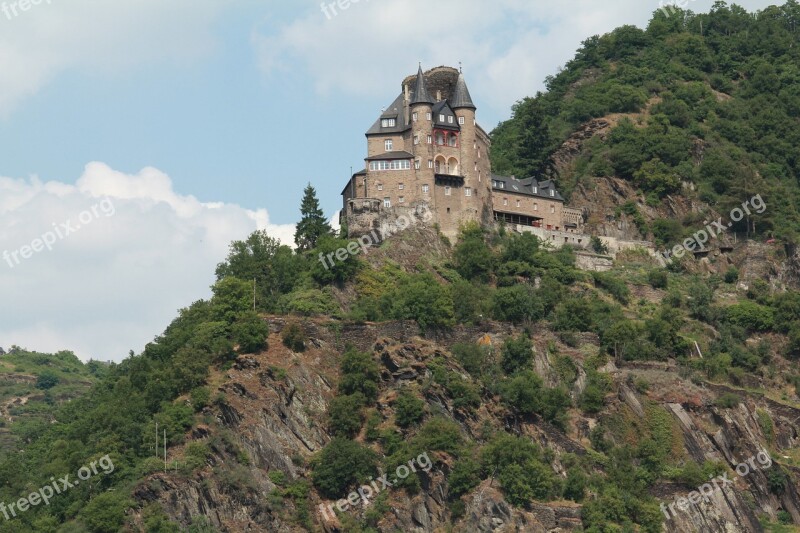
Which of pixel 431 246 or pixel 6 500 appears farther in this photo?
pixel 431 246

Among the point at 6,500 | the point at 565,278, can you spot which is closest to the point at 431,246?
the point at 565,278

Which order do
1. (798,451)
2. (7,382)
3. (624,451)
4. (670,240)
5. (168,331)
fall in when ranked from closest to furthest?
(624,451) → (798,451) → (168,331) → (670,240) → (7,382)

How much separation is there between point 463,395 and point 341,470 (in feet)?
30.9

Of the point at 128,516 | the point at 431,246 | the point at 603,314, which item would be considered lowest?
the point at 128,516

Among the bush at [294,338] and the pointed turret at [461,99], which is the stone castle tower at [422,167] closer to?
the pointed turret at [461,99]

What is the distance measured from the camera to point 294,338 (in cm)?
9244

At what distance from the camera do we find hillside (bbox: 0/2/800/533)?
84.0m

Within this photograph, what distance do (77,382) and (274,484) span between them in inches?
4126

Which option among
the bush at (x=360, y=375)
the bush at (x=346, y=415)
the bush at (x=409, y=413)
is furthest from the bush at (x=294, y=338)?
the bush at (x=409, y=413)

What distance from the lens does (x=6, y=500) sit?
93.3 metres

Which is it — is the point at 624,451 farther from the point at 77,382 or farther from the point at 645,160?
the point at 77,382

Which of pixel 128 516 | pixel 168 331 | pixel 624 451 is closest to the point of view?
pixel 128 516

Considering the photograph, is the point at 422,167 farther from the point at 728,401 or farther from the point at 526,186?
the point at 728,401

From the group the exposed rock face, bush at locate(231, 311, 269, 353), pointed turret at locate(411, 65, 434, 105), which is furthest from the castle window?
bush at locate(231, 311, 269, 353)
